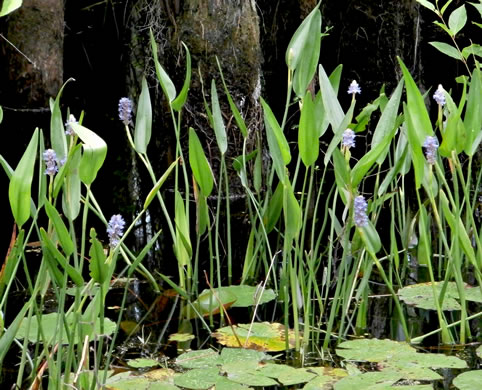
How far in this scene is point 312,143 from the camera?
167 cm

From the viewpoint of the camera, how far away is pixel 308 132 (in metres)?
1.64

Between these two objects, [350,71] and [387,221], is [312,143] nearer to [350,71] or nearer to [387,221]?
[387,221]

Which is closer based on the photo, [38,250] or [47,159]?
[47,159]

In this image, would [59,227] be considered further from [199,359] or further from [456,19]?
[456,19]

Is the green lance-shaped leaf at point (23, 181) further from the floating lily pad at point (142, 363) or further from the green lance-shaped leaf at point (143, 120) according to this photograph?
the green lance-shaped leaf at point (143, 120)

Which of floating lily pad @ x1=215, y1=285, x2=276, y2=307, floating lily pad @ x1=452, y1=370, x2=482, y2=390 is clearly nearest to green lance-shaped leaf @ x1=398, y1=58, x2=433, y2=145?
floating lily pad @ x1=452, y1=370, x2=482, y2=390

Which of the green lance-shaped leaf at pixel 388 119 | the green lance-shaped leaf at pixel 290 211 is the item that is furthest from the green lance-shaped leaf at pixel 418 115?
the green lance-shaped leaf at pixel 290 211

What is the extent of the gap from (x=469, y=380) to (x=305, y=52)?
802 millimetres

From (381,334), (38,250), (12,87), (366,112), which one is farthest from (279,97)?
(381,334)

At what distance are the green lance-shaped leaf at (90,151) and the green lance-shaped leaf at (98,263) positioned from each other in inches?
5.5

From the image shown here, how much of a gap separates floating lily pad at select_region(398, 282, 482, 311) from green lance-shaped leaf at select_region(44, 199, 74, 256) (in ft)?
3.30

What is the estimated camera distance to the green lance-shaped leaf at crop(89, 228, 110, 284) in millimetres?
1240

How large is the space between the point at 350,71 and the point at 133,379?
303 cm

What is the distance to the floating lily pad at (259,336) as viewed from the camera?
171 cm
